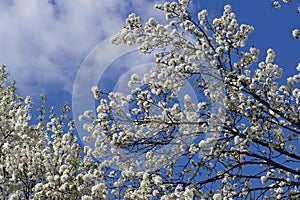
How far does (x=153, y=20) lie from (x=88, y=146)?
282 centimetres

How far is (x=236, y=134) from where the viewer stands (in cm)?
789

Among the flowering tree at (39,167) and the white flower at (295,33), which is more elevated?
the white flower at (295,33)

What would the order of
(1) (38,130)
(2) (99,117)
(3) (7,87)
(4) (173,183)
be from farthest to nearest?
1. (3) (7,87)
2. (1) (38,130)
3. (2) (99,117)
4. (4) (173,183)

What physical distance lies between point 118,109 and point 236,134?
7.21ft

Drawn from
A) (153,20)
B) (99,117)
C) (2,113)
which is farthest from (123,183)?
(2,113)

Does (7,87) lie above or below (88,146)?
above

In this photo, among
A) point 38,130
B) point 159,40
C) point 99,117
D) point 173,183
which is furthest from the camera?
point 38,130

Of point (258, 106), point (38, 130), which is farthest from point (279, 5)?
point (38, 130)

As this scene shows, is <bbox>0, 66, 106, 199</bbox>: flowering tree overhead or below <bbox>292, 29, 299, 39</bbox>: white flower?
below

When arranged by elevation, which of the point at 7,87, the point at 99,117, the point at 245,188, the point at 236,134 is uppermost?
the point at 7,87

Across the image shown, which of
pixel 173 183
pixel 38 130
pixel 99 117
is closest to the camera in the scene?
pixel 173 183

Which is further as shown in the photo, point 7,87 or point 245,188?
point 7,87

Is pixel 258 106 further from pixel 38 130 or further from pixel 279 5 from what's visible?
pixel 38 130

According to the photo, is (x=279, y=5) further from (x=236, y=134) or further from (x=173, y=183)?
(x=173, y=183)
